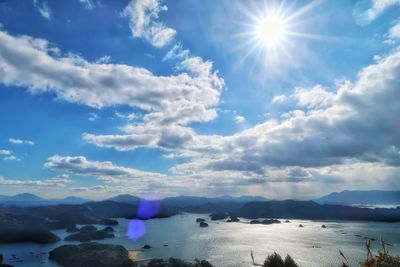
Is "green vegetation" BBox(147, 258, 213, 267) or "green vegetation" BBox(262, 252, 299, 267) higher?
"green vegetation" BBox(262, 252, 299, 267)

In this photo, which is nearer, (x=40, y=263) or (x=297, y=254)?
(x=40, y=263)

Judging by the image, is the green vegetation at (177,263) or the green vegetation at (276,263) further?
the green vegetation at (177,263)

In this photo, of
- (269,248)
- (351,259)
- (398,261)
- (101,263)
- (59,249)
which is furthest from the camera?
(269,248)

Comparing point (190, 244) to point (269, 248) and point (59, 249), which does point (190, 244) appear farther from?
point (59, 249)

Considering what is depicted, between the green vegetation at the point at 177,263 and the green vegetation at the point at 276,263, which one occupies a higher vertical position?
the green vegetation at the point at 276,263

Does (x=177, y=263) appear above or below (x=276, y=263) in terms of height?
below

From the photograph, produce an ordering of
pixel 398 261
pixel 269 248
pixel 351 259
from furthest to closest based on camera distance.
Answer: pixel 269 248, pixel 351 259, pixel 398 261

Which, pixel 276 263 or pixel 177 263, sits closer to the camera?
pixel 276 263

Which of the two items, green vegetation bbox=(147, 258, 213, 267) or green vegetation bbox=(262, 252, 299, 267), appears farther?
green vegetation bbox=(147, 258, 213, 267)

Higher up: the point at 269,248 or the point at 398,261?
the point at 398,261

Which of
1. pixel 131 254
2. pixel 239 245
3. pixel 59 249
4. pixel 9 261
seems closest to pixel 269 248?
pixel 239 245
